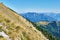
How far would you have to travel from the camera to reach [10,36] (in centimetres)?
1853

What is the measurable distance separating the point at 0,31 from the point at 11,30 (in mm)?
1729

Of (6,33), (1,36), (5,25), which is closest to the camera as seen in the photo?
(1,36)

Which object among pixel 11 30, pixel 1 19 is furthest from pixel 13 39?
pixel 1 19

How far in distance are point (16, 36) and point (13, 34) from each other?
385mm

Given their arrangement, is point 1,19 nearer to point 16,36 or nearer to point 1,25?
point 1,25

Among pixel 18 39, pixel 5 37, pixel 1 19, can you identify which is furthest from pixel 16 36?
pixel 1 19

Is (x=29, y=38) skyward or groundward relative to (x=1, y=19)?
groundward

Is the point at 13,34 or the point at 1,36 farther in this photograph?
the point at 13,34

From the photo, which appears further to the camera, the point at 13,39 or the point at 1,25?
the point at 1,25

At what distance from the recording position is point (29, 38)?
76.5ft

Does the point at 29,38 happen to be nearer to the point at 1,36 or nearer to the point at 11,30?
the point at 11,30

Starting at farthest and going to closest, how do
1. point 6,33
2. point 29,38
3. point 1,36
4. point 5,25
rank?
point 29,38 → point 5,25 → point 6,33 → point 1,36

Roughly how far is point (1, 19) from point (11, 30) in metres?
2.48

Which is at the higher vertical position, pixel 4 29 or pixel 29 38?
pixel 4 29
